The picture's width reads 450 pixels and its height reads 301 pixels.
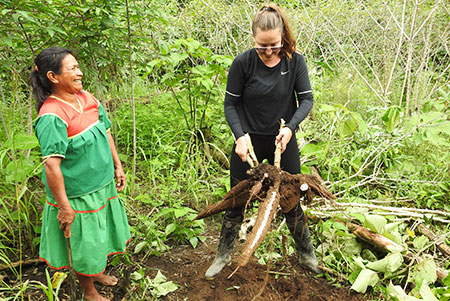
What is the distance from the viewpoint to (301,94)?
1.92m

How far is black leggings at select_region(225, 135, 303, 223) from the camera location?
1979mm

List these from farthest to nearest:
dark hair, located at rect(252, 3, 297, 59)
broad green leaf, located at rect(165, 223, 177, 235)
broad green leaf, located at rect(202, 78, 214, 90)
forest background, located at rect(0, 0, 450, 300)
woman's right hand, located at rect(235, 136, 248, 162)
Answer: broad green leaf, located at rect(202, 78, 214, 90)
broad green leaf, located at rect(165, 223, 177, 235)
forest background, located at rect(0, 0, 450, 300)
woman's right hand, located at rect(235, 136, 248, 162)
dark hair, located at rect(252, 3, 297, 59)

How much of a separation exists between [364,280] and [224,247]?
894 mm

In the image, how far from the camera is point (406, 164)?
124 inches

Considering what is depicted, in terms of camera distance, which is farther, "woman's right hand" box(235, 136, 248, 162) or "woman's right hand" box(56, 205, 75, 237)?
"woman's right hand" box(235, 136, 248, 162)

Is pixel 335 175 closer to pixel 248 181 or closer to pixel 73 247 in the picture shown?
pixel 248 181

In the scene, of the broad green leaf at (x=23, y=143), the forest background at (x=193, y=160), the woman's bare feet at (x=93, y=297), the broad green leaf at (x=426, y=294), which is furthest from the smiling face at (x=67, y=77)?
the broad green leaf at (x=426, y=294)

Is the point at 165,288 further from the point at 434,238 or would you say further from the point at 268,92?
the point at 434,238

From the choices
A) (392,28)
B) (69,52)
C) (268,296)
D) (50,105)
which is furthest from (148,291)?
(392,28)

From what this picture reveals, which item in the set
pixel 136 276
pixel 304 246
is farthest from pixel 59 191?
pixel 304 246

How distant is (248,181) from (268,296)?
0.72 metres

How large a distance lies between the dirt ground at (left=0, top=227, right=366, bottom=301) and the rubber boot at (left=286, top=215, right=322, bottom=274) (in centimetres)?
6

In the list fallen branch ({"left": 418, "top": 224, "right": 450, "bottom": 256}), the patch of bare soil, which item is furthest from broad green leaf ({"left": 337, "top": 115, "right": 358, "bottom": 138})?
the patch of bare soil

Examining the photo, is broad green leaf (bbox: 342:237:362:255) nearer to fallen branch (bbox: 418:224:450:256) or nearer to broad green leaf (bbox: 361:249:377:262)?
broad green leaf (bbox: 361:249:377:262)
